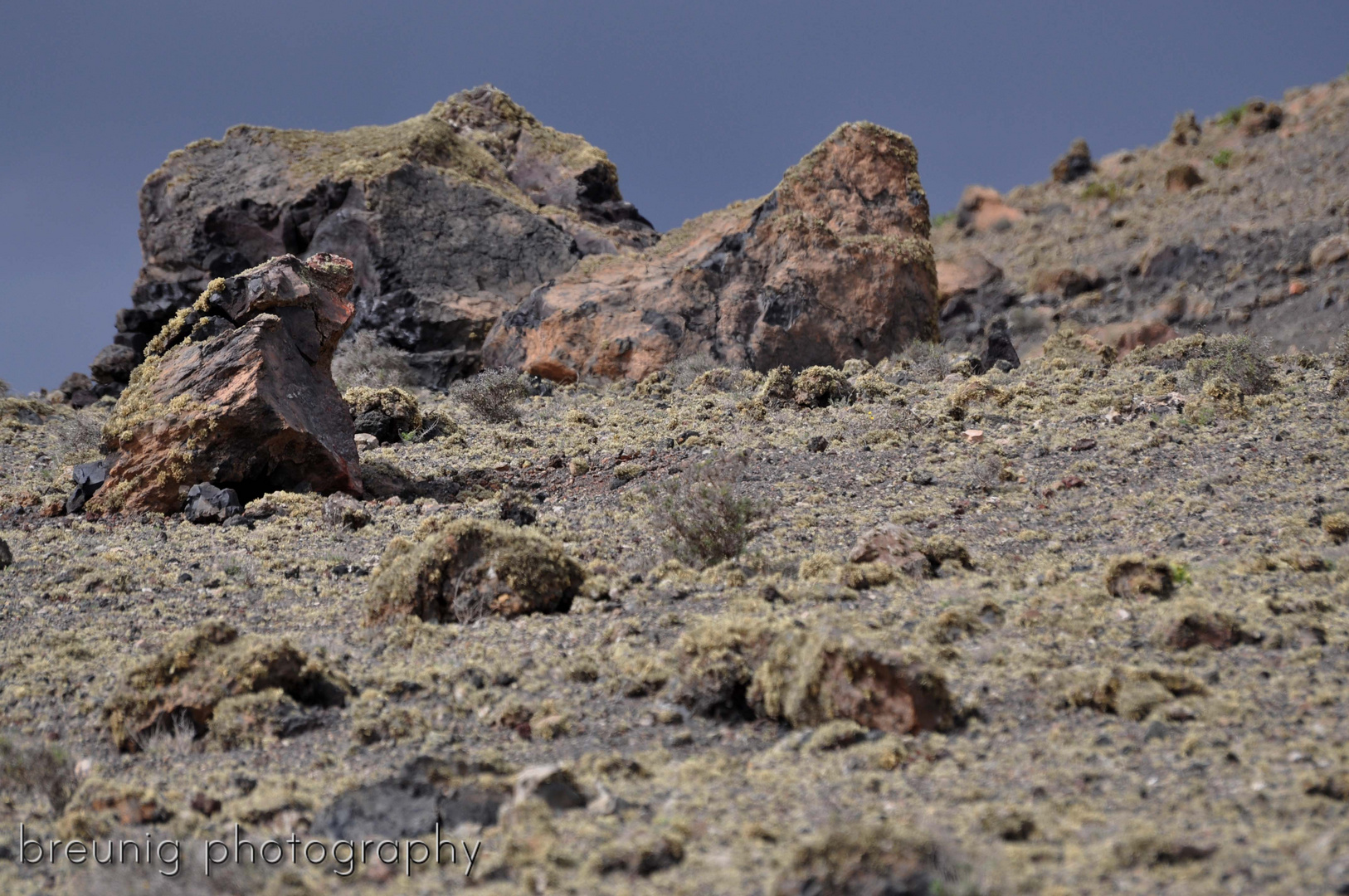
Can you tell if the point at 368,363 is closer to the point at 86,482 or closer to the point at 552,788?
the point at 86,482

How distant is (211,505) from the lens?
8844 millimetres

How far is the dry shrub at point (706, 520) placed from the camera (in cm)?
665

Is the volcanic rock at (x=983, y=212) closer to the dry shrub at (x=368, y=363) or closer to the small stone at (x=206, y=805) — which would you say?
Answer: the dry shrub at (x=368, y=363)

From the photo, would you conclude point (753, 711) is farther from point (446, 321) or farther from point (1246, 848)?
point (446, 321)

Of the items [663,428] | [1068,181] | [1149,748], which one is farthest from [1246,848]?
[1068,181]

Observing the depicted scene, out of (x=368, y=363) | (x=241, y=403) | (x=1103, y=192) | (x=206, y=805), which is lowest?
(x=206, y=805)

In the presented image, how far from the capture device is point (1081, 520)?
699cm

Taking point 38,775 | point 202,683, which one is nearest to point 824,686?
point 202,683

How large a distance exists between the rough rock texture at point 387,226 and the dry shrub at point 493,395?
10.4 feet

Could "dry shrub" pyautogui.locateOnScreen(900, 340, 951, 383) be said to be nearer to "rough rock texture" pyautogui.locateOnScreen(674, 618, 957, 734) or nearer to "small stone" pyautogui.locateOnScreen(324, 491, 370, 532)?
"small stone" pyautogui.locateOnScreen(324, 491, 370, 532)

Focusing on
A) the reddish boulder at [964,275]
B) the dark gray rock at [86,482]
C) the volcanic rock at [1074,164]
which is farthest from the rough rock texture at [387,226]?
the volcanic rock at [1074,164]

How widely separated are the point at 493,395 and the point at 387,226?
23.7 ft

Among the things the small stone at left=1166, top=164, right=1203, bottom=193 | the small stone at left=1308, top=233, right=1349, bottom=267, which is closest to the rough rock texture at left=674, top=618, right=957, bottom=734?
the small stone at left=1308, top=233, right=1349, bottom=267

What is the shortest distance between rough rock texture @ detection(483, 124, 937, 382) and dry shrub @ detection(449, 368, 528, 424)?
120cm
